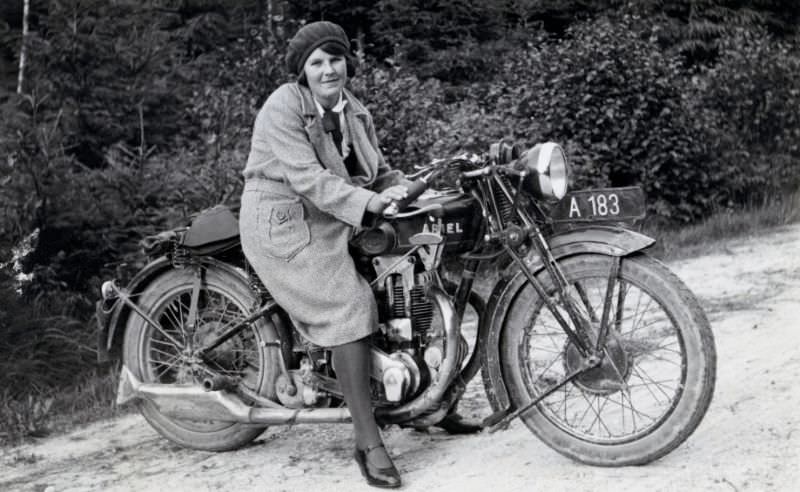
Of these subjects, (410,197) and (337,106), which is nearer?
(410,197)

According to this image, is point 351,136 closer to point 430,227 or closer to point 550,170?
point 430,227

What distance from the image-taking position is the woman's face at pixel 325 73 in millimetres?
3965

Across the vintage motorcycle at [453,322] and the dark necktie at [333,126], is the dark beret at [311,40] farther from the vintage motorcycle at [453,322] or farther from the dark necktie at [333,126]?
the vintage motorcycle at [453,322]

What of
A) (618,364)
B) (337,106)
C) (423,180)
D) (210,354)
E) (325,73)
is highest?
(325,73)

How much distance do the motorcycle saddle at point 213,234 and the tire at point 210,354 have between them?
13 cm

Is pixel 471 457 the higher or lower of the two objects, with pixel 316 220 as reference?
lower

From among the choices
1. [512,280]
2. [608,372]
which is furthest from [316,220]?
[608,372]

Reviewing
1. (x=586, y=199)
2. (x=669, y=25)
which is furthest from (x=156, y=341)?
(x=669, y=25)

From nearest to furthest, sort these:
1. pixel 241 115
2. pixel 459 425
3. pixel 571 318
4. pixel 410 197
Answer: pixel 410 197, pixel 571 318, pixel 459 425, pixel 241 115

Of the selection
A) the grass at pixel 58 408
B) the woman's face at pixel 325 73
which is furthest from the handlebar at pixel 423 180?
the grass at pixel 58 408

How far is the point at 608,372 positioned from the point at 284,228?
55.8 inches

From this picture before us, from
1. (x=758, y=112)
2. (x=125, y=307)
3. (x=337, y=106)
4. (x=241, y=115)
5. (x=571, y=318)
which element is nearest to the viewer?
(x=571, y=318)

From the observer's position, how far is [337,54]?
399 cm

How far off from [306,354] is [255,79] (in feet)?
15.7
